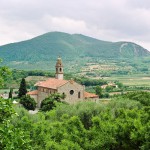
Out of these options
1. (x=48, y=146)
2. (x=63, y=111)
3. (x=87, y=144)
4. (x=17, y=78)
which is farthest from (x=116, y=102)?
(x=17, y=78)

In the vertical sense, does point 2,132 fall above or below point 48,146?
above

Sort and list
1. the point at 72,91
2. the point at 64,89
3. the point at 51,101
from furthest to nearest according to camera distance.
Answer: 1. the point at 72,91
2. the point at 64,89
3. the point at 51,101

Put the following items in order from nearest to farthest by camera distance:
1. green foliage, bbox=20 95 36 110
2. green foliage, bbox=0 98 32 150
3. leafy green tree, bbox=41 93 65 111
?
green foliage, bbox=0 98 32 150 → leafy green tree, bbox=41 93 65 111 → green foliage, bbox=20 95 36 110

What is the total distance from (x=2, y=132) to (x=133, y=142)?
1617 cm

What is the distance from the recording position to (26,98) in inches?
3049

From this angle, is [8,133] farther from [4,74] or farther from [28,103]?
[28,103]

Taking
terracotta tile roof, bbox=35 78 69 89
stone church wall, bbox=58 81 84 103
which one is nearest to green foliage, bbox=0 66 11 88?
stone church wall, bbox=58 81 84 103


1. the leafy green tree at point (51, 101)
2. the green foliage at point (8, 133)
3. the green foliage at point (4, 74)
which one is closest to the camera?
the green foliage at point (8, 133)

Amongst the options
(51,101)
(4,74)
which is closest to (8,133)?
(4,74)

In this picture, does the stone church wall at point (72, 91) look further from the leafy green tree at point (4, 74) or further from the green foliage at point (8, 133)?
the green foliage at point (8, 133)

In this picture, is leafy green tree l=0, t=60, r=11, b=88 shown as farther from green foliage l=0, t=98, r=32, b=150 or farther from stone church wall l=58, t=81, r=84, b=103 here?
stone church wall l=58, t=81, r=84, b=103

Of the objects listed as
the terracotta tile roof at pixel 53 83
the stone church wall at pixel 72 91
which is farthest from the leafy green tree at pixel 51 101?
the terracotta tile roof at pixel 53 83

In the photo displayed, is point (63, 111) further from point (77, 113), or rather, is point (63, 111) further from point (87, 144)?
point (87, 144)

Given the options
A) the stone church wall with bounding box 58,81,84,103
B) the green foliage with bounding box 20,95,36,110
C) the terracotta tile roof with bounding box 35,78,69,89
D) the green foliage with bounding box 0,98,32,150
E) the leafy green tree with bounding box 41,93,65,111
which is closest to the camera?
the green foliage with bounding box 0,98,32,150
